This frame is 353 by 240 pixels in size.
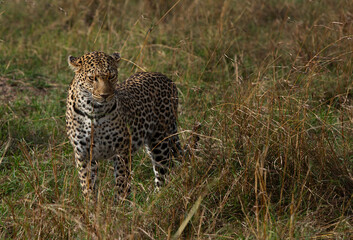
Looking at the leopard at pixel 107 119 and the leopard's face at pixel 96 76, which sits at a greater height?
the leopard's face at pixel 96 76

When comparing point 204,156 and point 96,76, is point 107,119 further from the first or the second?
point 204,156

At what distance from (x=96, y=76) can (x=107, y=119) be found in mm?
476

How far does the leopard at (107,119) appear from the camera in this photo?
5.09 metres

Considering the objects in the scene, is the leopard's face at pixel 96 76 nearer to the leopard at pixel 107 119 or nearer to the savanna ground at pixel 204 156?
the leopard at pixel 107 119

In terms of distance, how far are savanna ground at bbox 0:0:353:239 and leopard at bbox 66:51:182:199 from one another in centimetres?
17

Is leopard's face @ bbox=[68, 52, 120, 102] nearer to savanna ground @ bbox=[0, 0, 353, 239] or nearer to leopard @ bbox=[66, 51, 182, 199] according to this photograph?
leopard @ bbox=[66, 51, 182, 199]

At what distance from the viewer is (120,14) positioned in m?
10.6

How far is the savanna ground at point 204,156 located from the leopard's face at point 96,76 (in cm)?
63

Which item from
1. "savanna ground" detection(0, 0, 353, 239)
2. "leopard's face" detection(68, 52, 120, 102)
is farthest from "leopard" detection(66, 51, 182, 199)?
"savanna ground" detection(0, 0, 353, 239)

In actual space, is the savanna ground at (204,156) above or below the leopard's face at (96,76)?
below

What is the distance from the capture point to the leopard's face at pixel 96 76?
5.04 metres

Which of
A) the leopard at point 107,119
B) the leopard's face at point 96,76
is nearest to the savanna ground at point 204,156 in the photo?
the leopard at point 107,119

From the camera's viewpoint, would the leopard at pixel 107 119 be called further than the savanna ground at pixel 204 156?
Yes

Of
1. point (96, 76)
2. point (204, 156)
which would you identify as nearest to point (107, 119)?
point (96, 76)
